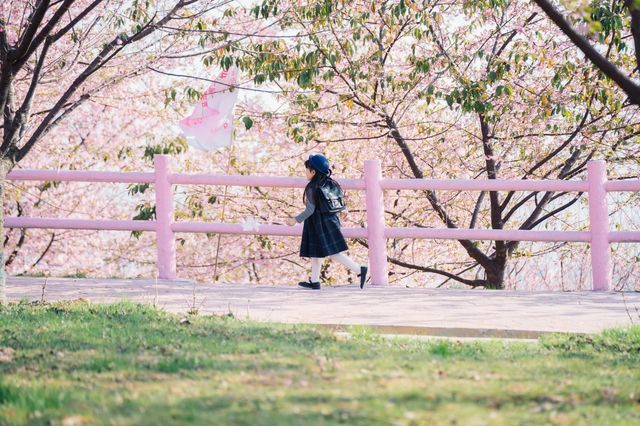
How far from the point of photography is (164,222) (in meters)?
9.97

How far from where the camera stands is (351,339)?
6.21 metres

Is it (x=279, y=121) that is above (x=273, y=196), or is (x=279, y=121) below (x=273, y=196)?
above

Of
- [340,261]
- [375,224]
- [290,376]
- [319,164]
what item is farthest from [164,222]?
[290,376]

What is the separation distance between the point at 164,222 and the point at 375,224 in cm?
222

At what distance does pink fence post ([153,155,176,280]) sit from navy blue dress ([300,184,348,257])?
159 centimetres

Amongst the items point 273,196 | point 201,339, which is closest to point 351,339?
point 201,339

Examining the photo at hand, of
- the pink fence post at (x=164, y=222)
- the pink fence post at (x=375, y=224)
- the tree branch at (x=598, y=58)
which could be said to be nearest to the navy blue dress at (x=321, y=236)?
the pink fence post at (x=375, y=224)

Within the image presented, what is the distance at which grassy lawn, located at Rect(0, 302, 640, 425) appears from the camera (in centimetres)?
406

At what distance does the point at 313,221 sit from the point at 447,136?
21.6 ft

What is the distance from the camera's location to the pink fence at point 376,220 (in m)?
9.23

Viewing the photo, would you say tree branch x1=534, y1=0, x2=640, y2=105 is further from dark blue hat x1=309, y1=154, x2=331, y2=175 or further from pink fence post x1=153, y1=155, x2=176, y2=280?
pink fence post x1=153, y1=155, x2=176, y2=280

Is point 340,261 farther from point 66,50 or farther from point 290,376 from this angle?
point 290,376

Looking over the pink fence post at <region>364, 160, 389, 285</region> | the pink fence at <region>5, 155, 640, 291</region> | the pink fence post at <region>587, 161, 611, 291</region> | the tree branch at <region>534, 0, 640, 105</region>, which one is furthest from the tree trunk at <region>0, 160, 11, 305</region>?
the pink fence post at <region>587, 161, 611, 291</region>

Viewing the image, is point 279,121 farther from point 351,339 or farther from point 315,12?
point 351,339
